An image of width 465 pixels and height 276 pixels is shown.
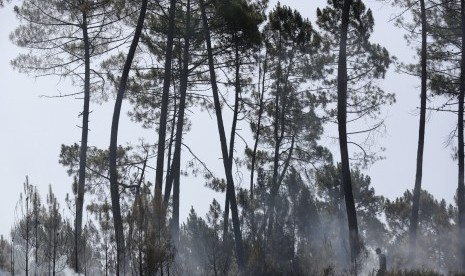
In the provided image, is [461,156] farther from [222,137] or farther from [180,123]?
[180,123]

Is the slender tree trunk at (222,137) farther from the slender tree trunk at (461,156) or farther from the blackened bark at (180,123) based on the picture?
the slender tree trunk at (461,156)

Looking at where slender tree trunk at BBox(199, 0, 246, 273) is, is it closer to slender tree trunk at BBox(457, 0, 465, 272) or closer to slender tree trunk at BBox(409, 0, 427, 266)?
slender tree trunk at BBox(409, 0, 427, 266)

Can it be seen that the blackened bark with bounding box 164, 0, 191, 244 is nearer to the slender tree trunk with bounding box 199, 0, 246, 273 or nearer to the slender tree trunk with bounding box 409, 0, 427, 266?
the slender tree trunk with bounding box 199, 0, 246, 273

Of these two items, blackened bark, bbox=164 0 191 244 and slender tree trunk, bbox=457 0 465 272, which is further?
slender tree trunk, bbox=457 0 465 272

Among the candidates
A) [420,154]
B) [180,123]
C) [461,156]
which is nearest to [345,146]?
[420,154]

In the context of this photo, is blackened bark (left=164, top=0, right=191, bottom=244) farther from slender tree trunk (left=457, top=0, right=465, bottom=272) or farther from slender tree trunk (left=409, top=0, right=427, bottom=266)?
slender tree trunk (left=457, top=0, right=465, bottom=272)

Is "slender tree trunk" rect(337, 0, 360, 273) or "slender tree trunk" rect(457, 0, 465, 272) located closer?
"slender tree trunk" rect(337, 0, 360, 273)

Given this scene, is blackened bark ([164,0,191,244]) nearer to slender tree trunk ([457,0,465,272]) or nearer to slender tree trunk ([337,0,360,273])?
slender tree trunk ([337,0,360,273])

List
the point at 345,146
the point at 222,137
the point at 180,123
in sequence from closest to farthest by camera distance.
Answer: the point at 345,146 < the point at 180,123 < the point at 222,137

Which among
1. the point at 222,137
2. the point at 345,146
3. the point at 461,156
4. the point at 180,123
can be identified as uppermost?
the point at 180,123

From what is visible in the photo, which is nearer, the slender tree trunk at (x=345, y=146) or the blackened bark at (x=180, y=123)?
the slender tree trunk at (x=345, y=146)

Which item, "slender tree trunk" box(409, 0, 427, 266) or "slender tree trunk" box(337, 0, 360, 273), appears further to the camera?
"slender tree trunk" box(409, 0, 427, 266)

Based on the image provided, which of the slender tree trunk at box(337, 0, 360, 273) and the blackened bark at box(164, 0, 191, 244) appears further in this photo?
the blackened bark at box(164, 0, 191, 244)

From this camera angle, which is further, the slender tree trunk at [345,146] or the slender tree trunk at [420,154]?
the slender tree trunk at [420,154]
